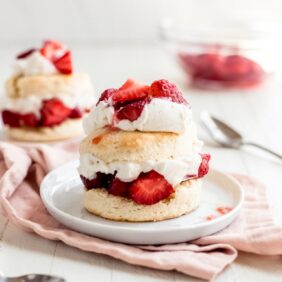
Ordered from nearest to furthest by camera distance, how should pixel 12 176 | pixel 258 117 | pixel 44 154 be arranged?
pixel 12 176, pixel 44 154, pixel 258 117

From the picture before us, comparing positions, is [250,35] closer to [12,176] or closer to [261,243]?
[12,176]

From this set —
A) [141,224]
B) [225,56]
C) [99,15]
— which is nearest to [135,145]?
[141,224]

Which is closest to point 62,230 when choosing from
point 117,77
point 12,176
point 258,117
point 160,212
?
point 160,212

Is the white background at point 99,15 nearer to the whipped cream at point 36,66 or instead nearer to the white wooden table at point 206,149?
the white wooden table at point 206,149

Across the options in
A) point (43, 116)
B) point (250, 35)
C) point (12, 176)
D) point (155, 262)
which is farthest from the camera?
point (250, 35)

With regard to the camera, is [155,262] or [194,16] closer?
[155,262]

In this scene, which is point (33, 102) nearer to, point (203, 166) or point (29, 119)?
point (29, 119)

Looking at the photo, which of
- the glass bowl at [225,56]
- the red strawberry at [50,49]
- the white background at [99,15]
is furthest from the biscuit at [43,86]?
the white background at [99,15]
